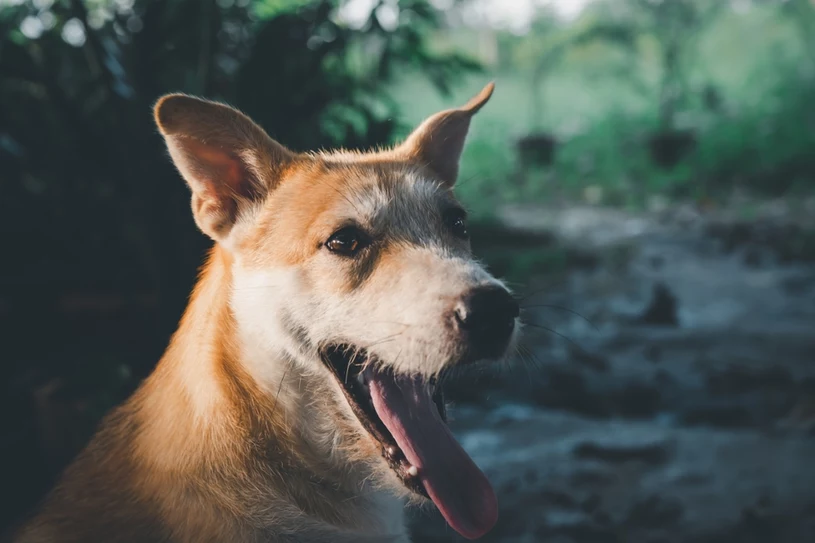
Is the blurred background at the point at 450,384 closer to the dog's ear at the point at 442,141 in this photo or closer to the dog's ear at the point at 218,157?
the dog's ear at the point at 442,141

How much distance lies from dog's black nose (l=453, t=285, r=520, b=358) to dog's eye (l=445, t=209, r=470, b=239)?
1.89ft

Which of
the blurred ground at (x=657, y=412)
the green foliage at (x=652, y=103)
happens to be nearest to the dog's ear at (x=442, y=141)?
the blurred ground at (x=657, y=412)

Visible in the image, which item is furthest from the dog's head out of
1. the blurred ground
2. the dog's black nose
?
the blurred ground

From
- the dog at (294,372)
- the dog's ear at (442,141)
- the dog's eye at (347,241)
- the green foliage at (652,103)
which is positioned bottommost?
the green foliage at (652,103)

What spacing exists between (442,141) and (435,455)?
1.19 metres

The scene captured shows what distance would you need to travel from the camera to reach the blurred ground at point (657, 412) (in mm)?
3627

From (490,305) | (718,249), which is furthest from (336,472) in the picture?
(718,249)

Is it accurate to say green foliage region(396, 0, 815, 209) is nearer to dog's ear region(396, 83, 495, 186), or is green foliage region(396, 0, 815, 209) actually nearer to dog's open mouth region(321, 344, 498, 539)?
dog's ear region(396, 83, 495, 186)

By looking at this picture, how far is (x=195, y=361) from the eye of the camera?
230 centimetres

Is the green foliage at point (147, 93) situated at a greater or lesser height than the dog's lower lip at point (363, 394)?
greater

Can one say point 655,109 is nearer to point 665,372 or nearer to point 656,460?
point 665,372

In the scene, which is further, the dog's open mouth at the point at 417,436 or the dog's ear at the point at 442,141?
the dog's ear at the point at 442,141

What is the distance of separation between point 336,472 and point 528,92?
12.1 meters

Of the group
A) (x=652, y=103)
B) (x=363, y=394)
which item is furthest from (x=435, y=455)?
(x=652, y=103)
